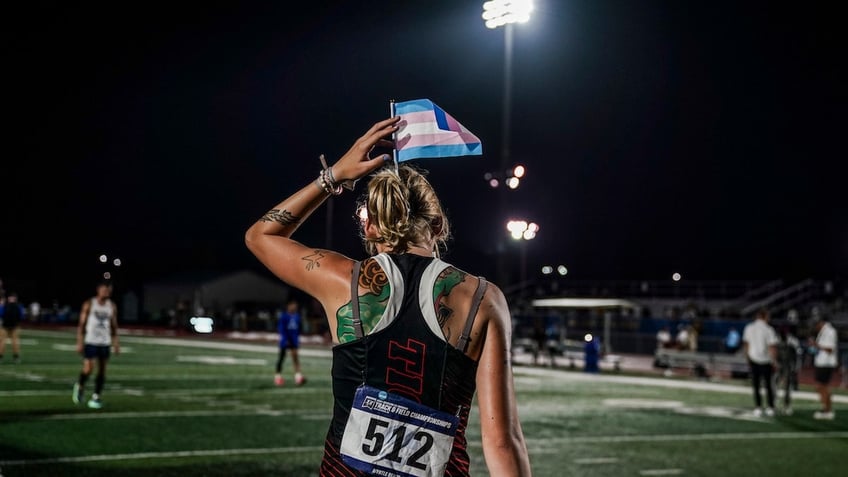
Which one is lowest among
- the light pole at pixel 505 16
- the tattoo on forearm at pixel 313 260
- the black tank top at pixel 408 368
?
the black tank top at pixel 408 368

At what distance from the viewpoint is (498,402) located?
8.60 feet

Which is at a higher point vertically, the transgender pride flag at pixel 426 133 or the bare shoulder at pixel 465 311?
the transgender pride flag at pixel 426 133

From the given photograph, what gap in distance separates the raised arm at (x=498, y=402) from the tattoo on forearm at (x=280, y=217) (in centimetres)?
71

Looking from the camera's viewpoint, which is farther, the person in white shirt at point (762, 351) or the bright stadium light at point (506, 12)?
the bright stadium light at point (506, 12)

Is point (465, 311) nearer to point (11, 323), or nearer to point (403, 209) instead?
point (403, 209)

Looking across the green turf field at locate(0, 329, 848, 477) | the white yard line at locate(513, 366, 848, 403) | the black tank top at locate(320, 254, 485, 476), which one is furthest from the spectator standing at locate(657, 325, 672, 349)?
the black tank top at locate(320, 254, 485, 476)

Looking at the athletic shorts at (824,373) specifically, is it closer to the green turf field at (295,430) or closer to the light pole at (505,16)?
the green turf field at (295,430)

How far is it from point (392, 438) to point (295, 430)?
10172 millimetres

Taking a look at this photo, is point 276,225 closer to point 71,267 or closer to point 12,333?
point 12,333

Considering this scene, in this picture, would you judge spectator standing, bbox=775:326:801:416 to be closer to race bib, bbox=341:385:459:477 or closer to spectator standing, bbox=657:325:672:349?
spectator standing, bbox=657:325:672:349

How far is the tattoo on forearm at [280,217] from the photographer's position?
294cm

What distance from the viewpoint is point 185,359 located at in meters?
27.7

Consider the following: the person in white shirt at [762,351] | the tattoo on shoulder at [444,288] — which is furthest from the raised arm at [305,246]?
the person in white shirt at [762,351]

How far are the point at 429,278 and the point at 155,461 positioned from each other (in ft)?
25.6
